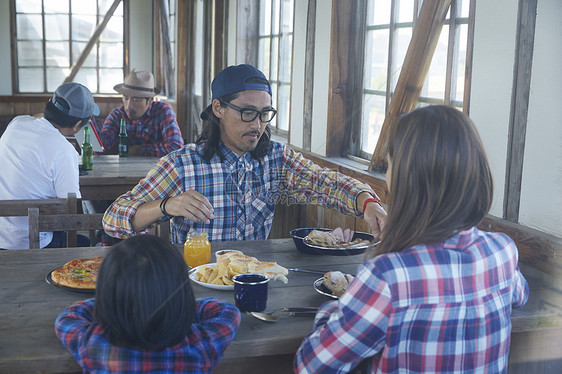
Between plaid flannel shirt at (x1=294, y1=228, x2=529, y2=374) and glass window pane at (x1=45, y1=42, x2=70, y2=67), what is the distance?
7.97m

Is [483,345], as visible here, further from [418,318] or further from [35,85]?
[35,85]

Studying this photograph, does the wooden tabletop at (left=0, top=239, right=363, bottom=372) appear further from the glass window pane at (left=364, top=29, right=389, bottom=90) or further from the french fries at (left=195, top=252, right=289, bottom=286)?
the glass window pane at (left=364, top=29, right=389, bottom=90)

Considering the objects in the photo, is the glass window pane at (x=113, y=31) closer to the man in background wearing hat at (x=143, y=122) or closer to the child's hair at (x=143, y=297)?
the man in background wearing hat at (x=143, y=122)

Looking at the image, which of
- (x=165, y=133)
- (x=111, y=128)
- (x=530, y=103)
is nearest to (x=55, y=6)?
(x=111, y=128)

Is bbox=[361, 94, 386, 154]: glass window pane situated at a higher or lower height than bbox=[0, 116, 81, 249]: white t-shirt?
higher

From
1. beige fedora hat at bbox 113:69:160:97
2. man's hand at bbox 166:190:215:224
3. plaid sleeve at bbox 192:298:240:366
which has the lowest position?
plaid sleeve at bbox 192:298:240:366

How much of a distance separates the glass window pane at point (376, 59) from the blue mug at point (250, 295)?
1.68 metres

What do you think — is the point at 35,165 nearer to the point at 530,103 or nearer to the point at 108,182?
the point at 108,182

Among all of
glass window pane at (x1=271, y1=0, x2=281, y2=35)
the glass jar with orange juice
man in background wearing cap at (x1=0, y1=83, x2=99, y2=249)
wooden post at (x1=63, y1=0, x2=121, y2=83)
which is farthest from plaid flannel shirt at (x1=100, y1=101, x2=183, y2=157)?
wooden post at (x1=63, y1=0, x2=121, y2=83)

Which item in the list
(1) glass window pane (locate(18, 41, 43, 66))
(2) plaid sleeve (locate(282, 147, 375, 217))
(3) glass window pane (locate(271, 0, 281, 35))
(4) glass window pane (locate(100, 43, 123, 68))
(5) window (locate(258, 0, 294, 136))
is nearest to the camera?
(2) plaid sleeve (locate(282, 147, 375, 217))

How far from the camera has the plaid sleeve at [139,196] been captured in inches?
78.7

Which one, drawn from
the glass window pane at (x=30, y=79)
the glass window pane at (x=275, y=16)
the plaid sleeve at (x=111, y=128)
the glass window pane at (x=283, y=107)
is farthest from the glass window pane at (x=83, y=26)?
the glass window pane at (x=283, y=107)

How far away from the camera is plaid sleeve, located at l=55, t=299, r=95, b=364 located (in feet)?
3.92

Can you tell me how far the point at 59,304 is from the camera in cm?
149
